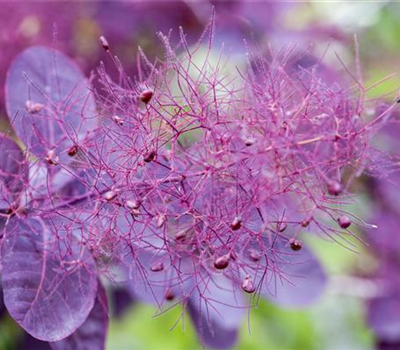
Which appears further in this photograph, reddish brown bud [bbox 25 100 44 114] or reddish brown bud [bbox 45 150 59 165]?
reddish brown bud [bbox 25 100 44 114]

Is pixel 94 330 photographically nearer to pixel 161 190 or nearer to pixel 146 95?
pixel 161 190

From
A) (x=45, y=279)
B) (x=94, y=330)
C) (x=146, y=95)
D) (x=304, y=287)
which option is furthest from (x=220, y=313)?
(x=146, y=95)

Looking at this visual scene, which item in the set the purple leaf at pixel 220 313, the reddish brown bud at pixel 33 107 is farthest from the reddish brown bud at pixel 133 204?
the purple leaf at pixel 220 313

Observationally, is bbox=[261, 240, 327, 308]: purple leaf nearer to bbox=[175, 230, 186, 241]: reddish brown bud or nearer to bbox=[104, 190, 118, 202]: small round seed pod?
bbox=[175, 230, 186, 241]: reddish brown bud

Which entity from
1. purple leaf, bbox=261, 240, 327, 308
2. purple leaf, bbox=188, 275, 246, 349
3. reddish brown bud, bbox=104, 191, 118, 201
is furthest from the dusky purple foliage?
purple leaf, bbox=261, 240, 327, 308

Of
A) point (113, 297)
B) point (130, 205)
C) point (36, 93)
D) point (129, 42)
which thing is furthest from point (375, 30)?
point (130, 205)

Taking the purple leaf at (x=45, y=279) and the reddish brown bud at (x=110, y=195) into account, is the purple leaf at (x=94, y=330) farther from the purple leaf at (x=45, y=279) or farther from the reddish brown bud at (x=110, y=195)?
the reddish brown bud at (x=110, y=195)
